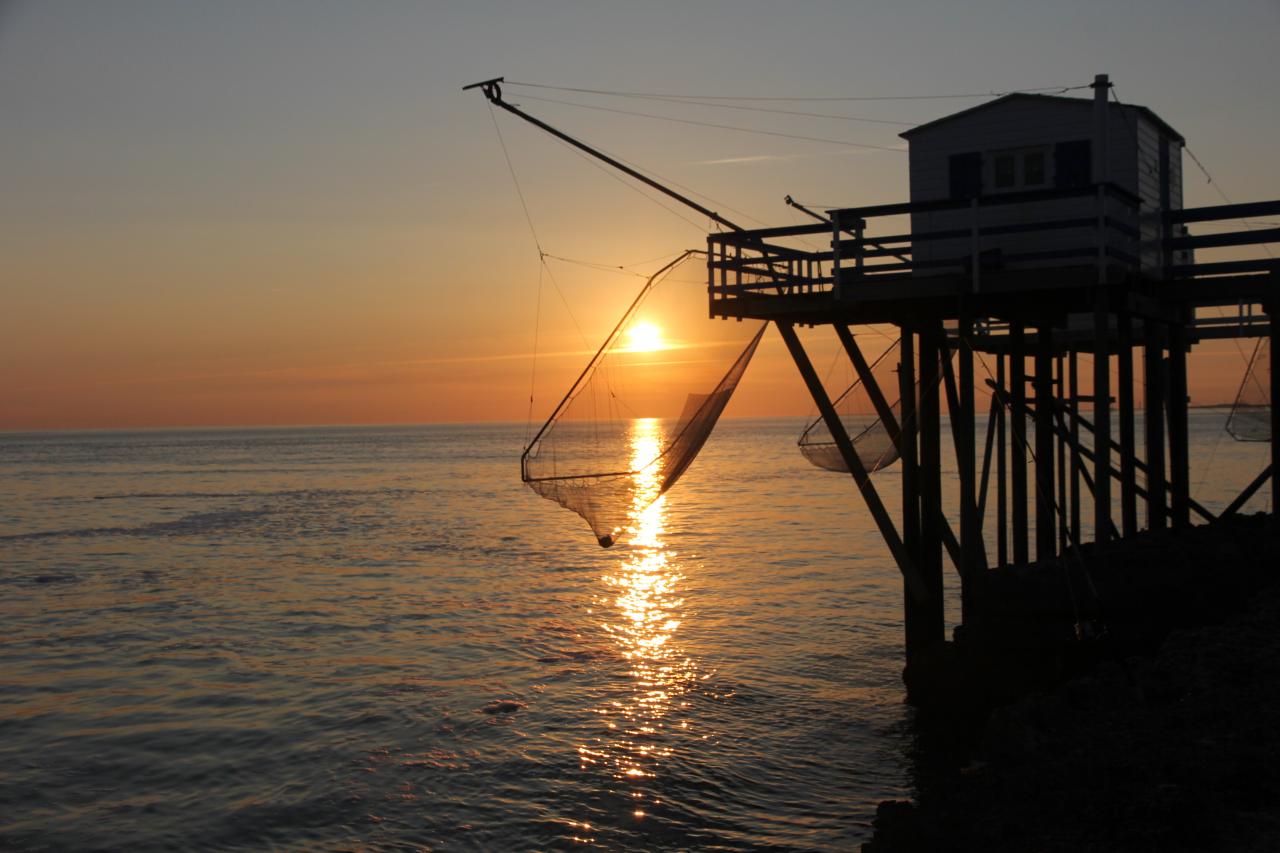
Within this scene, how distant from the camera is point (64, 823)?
41.4 feet

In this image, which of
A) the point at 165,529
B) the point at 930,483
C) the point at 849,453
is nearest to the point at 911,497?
the point at 930,483

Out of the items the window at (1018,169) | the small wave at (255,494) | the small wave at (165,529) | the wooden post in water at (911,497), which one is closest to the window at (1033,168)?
the window at (1018,169)

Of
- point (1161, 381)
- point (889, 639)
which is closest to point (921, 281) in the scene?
point (1161, 381)

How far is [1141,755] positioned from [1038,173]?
9.88 meters

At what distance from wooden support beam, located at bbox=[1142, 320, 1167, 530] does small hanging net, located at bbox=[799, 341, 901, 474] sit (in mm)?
4509

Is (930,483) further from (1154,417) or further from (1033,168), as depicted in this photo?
(1033,168)

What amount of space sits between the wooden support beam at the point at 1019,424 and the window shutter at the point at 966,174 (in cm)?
219

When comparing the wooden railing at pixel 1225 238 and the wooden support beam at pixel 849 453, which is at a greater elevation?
the wooden railing at pixel 1225 238

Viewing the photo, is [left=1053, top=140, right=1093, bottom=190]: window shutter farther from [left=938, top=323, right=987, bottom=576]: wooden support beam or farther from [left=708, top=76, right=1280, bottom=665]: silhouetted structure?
[left=938, top=323, right=987, bottom=576]: wooden support beam

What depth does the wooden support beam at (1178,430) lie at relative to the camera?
1686 cm

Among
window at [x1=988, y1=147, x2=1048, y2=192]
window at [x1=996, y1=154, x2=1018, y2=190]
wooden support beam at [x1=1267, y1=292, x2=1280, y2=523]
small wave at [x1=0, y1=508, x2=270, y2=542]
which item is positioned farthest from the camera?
small wave at [x1=0, y1=508, x2=270, y2=542]

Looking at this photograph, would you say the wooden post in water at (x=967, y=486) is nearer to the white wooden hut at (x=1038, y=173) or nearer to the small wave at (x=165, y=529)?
the white wooden hut at (x=1038, y=173)

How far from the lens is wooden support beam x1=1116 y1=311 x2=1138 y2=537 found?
49.4 ft

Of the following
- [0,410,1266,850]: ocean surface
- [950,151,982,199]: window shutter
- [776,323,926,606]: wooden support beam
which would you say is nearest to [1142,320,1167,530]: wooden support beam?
[950,151,982,199]: window shutter
